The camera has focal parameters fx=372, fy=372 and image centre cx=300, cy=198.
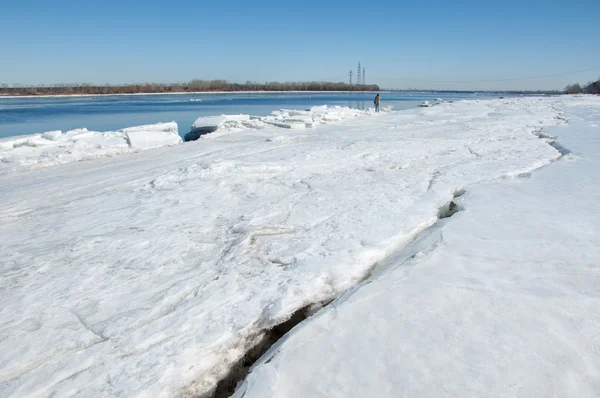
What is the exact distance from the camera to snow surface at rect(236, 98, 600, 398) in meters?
1.57

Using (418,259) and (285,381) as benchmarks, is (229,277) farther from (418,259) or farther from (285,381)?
(418,259)

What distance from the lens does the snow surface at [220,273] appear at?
180 cm

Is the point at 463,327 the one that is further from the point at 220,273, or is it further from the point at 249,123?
the point at 249,123

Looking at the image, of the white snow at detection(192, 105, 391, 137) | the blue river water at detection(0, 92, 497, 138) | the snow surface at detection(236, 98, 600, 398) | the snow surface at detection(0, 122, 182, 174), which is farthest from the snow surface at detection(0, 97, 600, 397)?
the blue river water at detection(0, 92, 497, 138)

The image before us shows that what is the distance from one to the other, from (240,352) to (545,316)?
160cm

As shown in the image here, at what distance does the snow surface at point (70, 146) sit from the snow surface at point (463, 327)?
864 cm

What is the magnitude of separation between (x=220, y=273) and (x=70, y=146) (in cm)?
935

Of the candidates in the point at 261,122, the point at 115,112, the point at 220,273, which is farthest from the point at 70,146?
the point at 115,112

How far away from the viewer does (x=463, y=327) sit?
187 centimetres

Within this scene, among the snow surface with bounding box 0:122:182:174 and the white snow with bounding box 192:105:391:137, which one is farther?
the white snow with bounding box 192:105:391:137

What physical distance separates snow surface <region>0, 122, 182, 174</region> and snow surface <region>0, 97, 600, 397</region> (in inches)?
134

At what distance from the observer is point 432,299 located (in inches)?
84.0

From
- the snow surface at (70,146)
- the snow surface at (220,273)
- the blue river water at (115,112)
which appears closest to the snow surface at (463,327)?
the snow surface at (220,273)

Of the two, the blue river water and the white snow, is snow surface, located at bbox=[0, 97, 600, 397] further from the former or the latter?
the blue river water
